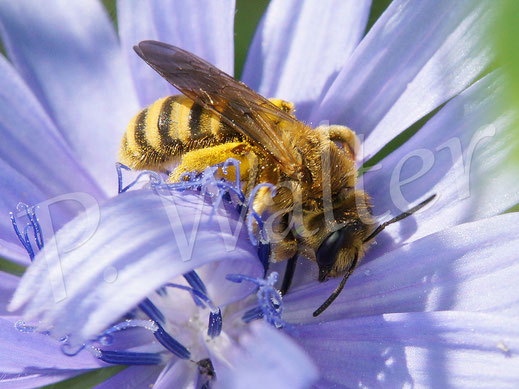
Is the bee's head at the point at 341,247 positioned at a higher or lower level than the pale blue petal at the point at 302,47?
lower

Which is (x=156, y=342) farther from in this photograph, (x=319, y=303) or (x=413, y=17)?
(x=413, y=17)

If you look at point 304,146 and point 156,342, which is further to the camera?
point 156,342

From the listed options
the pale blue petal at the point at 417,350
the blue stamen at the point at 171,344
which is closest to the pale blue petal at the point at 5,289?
the blue stamen at the point at 171,344

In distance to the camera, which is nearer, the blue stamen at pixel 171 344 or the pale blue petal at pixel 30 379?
the pale blue petal at pixel 30 379

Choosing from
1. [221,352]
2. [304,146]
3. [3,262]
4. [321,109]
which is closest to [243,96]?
[304,146]

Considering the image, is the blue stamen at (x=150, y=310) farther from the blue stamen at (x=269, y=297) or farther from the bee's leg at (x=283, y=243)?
the bee's leg at (x=283, y=243)
